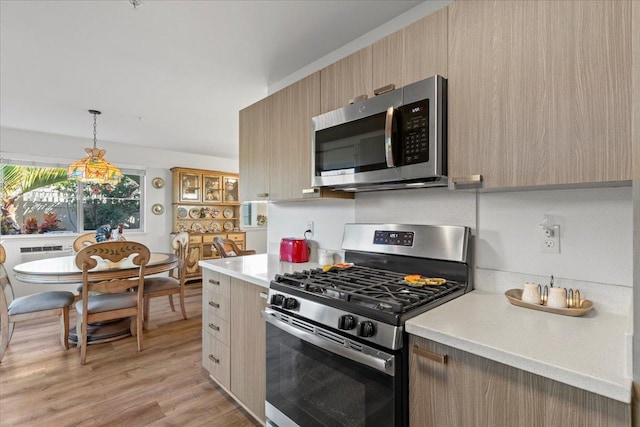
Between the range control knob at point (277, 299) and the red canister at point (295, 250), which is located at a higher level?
the red canister at point (295, 250)

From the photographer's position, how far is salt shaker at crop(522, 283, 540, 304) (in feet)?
3.89

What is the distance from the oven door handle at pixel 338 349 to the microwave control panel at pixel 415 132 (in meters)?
0.79

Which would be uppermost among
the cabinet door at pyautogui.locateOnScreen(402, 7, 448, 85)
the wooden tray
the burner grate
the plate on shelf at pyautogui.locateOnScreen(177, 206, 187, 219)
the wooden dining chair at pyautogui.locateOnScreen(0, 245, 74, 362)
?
the cabinet door at pyautogui.locateOnScreen(402, 7, 448, 85)

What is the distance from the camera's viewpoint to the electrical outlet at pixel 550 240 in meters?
1.24

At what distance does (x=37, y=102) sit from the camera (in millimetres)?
3141

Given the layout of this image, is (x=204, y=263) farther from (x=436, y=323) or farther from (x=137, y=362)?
(x=436, y=323)

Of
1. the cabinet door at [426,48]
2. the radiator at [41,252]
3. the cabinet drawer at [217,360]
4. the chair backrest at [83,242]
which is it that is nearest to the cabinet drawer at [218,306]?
the cabinet drawer at [217,360]

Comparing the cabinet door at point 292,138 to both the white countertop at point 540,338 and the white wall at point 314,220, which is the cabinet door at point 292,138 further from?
the white countertop at point 540,338

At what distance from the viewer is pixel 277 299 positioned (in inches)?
58.6

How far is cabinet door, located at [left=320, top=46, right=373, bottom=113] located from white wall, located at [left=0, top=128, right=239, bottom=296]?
161 inches

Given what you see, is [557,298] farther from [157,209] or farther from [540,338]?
[157,209]

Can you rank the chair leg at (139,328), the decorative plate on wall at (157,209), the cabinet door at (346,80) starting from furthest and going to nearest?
the decorative plate on wall at (157,209) < the chair leg at (139,328) < the cabinet door at (346,80)

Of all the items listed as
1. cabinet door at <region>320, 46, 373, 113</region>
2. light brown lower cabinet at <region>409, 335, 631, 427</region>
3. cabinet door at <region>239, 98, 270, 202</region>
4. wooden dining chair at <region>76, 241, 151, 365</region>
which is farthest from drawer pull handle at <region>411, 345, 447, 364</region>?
wooden dining chair at <region>76, 241, 151, 365</region>

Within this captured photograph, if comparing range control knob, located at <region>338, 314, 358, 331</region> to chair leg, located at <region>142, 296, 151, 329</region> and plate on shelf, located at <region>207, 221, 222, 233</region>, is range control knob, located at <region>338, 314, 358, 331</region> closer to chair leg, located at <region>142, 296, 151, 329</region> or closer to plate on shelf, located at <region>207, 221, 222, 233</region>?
chair leg, located at <region>142, 296, 151, 329</region>
